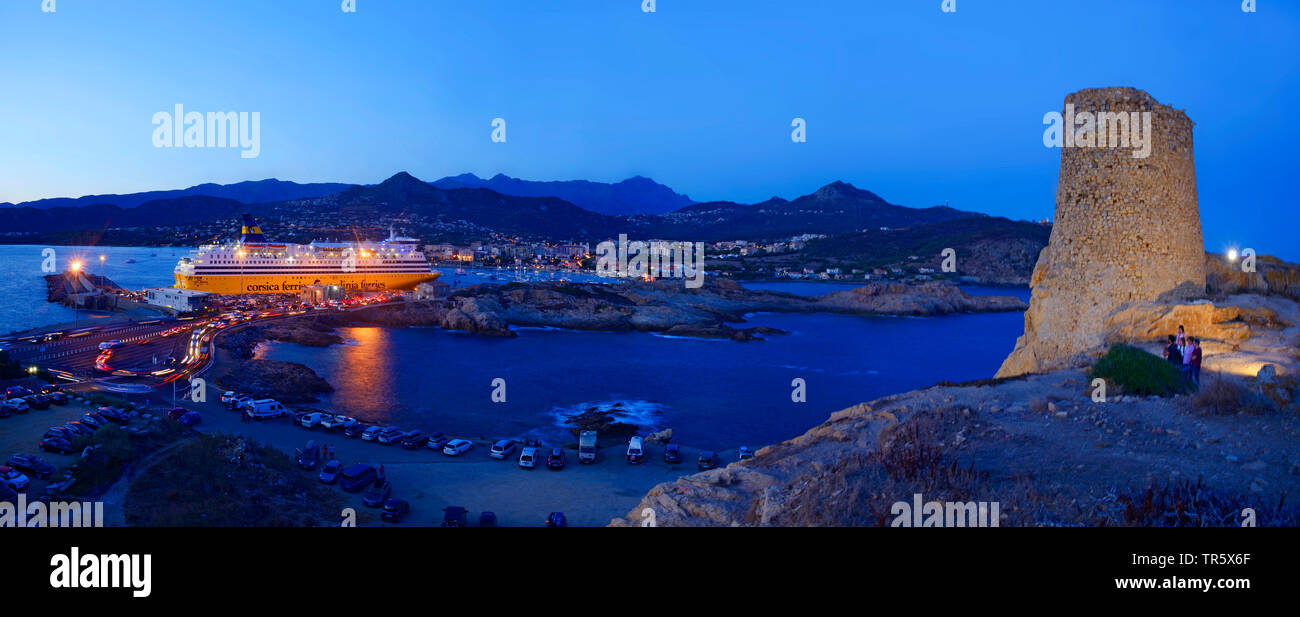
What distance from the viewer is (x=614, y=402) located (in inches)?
854

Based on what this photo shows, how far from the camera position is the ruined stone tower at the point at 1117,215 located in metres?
8.07

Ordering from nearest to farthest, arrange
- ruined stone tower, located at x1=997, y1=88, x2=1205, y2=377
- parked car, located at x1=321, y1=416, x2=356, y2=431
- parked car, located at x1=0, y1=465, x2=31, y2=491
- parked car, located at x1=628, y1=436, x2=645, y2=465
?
ruined stone tower, located at x1=997, y1=88, x2=1205, y2=377 < parked car, located at x1=0, y1=465, x2=31, y2=491 < parked car, located at x1=628, y1=436, x2=645, y2=465 < parked car, located at x1=321, y1=416, x2=356, y2=431

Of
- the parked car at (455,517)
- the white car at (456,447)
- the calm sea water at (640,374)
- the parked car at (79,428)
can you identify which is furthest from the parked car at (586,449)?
the parked car at (79,428)

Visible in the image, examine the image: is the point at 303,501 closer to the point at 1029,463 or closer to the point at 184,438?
the point at 184,438

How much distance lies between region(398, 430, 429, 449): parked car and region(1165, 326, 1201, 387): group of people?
1313cm

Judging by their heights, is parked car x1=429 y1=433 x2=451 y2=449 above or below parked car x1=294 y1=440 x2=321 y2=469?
below

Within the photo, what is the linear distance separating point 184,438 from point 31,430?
2.99 meters

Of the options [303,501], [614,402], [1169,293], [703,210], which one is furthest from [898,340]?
[703,210]

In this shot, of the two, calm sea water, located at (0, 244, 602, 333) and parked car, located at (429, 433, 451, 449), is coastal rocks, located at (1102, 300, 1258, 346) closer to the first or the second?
parked car, located at (429, 433, 451, 449)

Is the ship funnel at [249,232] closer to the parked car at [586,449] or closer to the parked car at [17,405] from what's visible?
the parked car at [17,405]

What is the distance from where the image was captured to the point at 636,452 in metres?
14.4

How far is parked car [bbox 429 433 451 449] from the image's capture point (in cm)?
1483

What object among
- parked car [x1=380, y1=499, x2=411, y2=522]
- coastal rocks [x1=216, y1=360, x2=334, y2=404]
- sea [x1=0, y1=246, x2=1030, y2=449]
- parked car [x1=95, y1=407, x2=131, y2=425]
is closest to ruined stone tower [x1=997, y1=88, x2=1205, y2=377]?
parked car [x1=380, y1=499, x2=411, y2=522]
